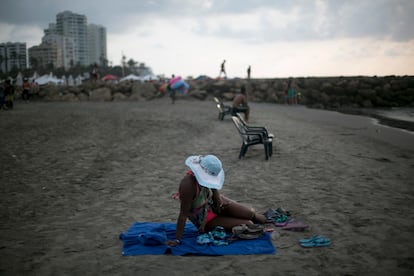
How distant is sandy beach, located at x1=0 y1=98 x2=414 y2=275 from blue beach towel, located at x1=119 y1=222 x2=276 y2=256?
0.29 ft

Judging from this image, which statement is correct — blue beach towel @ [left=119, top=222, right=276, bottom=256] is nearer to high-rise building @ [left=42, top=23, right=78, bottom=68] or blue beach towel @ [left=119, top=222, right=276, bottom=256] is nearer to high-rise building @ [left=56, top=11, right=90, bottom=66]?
high-rise building @ [left=42, top=23, right=78, bottom=68]

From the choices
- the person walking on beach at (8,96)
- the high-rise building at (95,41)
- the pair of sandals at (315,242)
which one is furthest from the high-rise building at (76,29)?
the pair of sandals at (315,242)

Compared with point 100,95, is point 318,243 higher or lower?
lower

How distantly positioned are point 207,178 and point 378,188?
3613 millimetres

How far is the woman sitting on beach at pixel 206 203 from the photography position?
3.74 m

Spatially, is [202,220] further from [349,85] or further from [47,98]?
[47,98]

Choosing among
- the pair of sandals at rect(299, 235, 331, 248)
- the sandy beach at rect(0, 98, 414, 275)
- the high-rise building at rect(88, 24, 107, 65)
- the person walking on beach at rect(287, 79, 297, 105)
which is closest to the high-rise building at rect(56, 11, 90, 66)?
the high-rise building at rect(88, 24, 107, 65)

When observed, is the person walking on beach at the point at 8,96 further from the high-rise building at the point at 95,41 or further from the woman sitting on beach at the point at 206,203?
the high-rise building at the point at 95,41

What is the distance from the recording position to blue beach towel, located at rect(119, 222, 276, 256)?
3.70 m

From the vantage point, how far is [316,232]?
13.8ft

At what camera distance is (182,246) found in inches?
150

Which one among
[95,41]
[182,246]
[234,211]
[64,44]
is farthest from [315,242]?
[95,41]

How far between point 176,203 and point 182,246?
1.59 metres

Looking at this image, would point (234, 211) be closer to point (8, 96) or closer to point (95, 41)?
point (8, 96)
